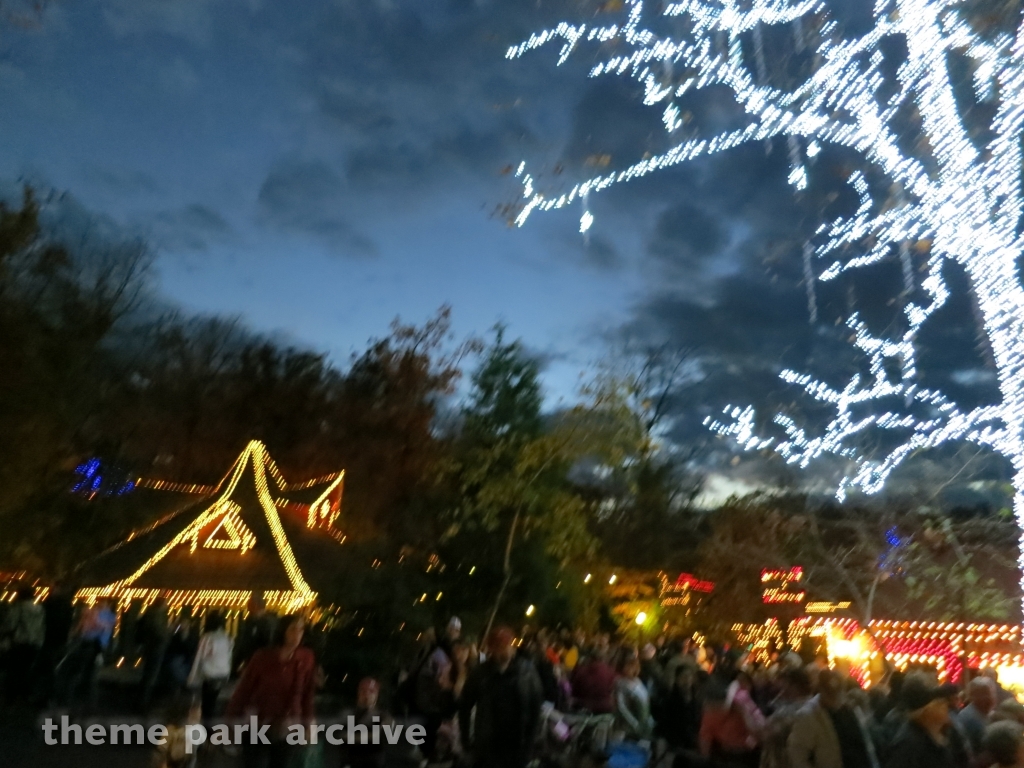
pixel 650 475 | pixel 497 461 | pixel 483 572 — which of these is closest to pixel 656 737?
pixel 483 572

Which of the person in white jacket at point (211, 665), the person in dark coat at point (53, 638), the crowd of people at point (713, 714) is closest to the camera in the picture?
the crowd of people at point (713, 714)

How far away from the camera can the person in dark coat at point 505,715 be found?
19.2 feet

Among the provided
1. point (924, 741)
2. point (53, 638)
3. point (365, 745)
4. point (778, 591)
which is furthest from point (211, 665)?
point (778, 591)

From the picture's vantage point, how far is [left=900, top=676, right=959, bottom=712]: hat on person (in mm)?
5305

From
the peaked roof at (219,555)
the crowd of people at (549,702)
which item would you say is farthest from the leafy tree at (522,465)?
the crowd of people at (549,702)

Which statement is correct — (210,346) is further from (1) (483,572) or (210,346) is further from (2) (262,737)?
(2) (262,737)

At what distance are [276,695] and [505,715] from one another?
1.56 metres

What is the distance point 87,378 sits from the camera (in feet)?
87.0

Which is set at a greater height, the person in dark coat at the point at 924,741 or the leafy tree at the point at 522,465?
the leafy tree at the point at 522,465

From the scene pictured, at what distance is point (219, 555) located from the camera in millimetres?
16953

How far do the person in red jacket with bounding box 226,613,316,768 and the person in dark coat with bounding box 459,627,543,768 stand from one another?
1215mm

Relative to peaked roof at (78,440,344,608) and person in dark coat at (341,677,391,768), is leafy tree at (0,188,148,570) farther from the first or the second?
person in dark coat at (341,677,391,768)

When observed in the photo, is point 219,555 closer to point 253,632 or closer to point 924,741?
point 253,632

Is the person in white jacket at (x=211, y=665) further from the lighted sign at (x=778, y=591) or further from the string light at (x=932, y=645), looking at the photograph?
the lighted sign at (x=778, y=591)
